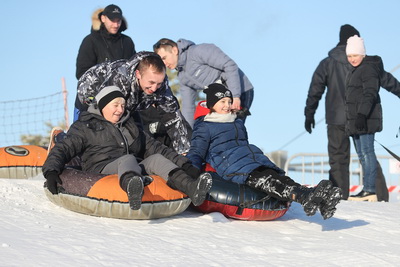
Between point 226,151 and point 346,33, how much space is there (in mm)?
3286

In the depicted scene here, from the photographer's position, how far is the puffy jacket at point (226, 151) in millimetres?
5590

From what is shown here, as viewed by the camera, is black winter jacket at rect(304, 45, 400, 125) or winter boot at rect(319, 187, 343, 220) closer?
winter boot at rect(319, 187, 343, 220)

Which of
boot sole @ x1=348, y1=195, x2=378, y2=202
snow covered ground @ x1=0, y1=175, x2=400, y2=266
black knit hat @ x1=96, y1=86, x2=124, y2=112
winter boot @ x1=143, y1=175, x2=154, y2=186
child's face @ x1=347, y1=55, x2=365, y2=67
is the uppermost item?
child's face @ x1=347, y1=55, x2=365, y2=67

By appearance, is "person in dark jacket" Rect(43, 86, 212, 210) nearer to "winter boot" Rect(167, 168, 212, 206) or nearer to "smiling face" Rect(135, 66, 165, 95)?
"winter boot" Rect(167, 168, 212, 206)

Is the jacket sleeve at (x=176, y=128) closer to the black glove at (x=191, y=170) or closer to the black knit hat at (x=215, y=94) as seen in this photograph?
the black knit hat at (x=215, y=94)

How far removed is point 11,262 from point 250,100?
13.1 ft

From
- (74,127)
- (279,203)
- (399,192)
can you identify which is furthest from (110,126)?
(399,192)

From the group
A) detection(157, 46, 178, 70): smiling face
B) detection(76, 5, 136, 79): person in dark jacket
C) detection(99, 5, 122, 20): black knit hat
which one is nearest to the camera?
detection(157, 46, 178, 70): smiling face

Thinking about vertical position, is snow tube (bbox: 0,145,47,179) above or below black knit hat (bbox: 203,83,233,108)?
below

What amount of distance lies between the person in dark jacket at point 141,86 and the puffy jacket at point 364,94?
2.34 metres

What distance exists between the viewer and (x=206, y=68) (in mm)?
6949

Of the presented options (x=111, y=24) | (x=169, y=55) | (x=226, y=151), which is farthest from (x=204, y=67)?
(x=226, y=151)

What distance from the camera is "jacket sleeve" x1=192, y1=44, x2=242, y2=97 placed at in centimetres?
679

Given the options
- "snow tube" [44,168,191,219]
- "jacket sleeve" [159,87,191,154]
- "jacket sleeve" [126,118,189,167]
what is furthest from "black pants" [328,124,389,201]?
"snow tube" [44,168,191,219]
